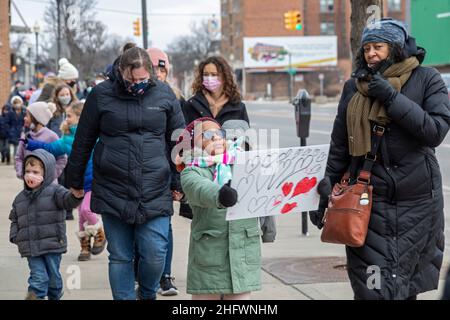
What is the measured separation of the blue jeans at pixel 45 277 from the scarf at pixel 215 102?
161 centimetres

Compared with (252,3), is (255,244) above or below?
below

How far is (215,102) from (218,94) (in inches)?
2.6

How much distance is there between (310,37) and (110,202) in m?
106

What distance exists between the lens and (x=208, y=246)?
17.8 ft

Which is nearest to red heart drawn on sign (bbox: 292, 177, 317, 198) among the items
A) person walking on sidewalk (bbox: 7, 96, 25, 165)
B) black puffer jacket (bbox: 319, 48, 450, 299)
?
black puffer jacket (bbox: 319, 48, 450, 299)

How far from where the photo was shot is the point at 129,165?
6113 millimetres

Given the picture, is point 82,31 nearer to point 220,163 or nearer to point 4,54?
point 4,54

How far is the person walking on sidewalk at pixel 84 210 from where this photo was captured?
8.51 m

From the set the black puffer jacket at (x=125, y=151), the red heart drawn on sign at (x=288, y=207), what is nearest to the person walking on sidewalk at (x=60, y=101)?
the black puffer jacket at (x=125, y=151)

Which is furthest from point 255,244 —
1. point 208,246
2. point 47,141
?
point 47,141

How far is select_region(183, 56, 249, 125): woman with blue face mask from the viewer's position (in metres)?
7.20

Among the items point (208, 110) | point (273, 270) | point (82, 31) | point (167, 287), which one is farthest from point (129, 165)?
point (82, 31)

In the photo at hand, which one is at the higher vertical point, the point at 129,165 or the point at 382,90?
the point at 382,90
